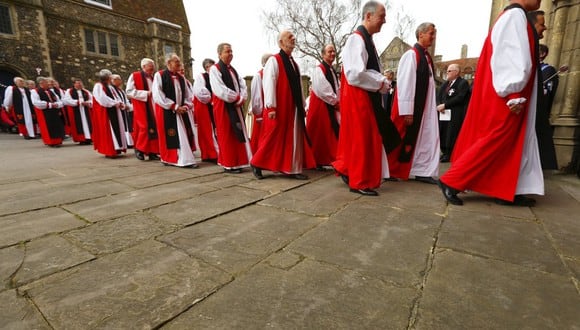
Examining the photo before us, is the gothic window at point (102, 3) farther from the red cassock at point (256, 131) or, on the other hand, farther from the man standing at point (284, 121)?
the man standing at point (284, 121)

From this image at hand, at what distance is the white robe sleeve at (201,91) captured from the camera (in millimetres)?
4840

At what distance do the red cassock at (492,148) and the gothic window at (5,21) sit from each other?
21.5 metres

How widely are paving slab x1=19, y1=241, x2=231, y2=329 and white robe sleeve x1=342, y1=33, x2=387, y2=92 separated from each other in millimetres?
2181

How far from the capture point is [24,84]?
10133mm

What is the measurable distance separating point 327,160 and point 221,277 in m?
3.19

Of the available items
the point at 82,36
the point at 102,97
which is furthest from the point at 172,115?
the point at 82,36

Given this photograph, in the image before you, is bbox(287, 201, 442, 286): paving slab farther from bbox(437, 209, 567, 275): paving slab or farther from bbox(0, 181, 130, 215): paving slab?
bbox(0, 181, 130, 215): paving slab

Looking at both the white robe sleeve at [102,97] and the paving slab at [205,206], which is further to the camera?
the white robe sleeve at [102,97]

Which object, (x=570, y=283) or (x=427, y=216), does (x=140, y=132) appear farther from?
(x=570, y=283)

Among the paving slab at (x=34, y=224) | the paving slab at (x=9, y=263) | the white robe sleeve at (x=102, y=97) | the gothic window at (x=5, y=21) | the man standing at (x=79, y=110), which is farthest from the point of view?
the gothic window at (x=5, y=21)

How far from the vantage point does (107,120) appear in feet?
19.6

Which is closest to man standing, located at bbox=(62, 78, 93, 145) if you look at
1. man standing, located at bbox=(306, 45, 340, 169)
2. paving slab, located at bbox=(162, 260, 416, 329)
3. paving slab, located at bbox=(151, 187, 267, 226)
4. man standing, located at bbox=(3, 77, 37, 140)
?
man standing, located at bbox=(3, 77, 37, 140)

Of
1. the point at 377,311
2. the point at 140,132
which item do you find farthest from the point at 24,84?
the point at 377,311

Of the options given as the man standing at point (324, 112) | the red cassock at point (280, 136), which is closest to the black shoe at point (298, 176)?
the red cassock at point (280, 136)
